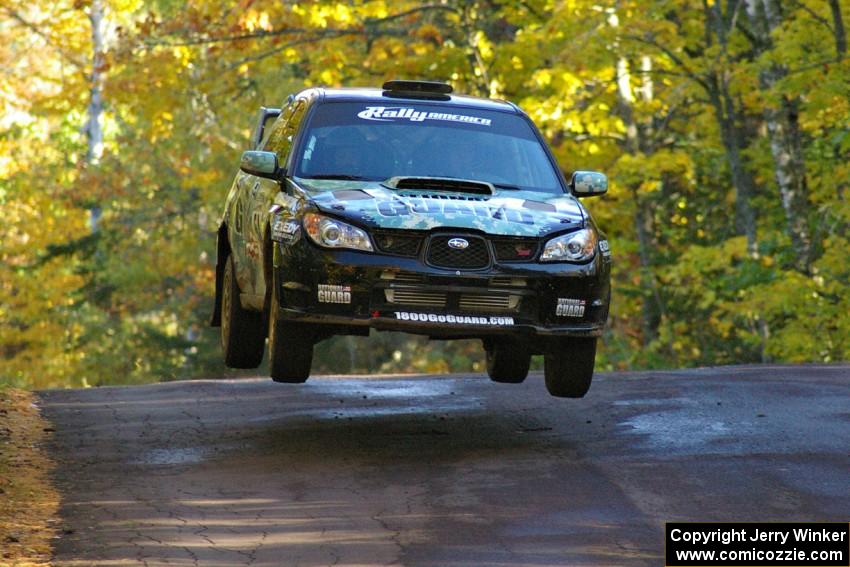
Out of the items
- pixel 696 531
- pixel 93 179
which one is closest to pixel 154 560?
pixel 696 531

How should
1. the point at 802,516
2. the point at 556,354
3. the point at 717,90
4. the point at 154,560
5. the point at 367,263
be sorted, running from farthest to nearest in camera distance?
the point at 717,90
the point at 556,354
the point at 367,263
the point at 802,516
the point at 154,560

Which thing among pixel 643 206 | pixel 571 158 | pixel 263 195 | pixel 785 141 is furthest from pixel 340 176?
pixel 643 206

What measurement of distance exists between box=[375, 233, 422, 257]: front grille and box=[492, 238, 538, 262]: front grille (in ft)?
1.59

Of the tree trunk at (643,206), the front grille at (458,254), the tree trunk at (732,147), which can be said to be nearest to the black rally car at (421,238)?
the front grille at (458,254)

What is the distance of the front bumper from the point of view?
1006cm

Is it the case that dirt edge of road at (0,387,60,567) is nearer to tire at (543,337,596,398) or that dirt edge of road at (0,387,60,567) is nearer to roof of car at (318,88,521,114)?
roof of car at (318,88,521,114)

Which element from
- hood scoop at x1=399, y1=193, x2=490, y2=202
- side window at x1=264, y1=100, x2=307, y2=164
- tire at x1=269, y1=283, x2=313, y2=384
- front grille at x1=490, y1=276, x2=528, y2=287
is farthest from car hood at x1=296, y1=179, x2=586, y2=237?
side window at x1=264, y1=100, x2=307, y2=164

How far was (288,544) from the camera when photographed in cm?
809

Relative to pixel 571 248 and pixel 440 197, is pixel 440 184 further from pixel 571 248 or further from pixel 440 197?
pixel 571 248

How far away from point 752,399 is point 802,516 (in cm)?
462

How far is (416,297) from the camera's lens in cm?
1012

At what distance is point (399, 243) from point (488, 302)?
67cm

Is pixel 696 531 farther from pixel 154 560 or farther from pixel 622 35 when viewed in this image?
pixel 622 35

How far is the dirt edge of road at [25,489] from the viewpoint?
823 centimetres
